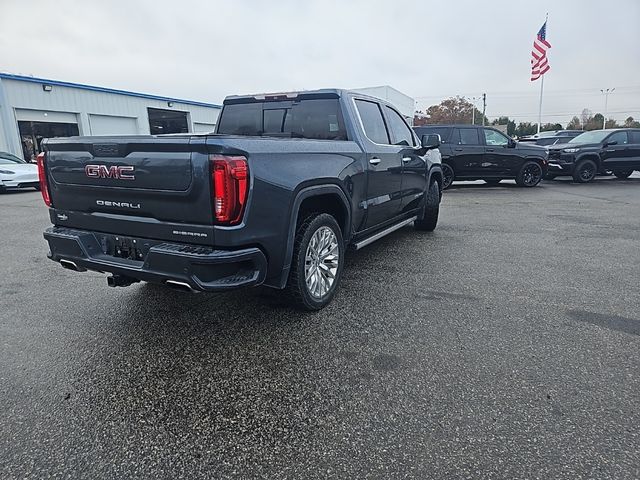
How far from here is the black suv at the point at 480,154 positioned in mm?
12344

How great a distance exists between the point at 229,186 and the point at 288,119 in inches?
84.0

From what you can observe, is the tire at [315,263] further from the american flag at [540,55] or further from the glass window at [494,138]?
the american flag at [540,55]

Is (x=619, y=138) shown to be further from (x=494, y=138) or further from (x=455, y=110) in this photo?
(x=455, y=110)

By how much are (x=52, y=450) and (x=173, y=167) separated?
165 cm

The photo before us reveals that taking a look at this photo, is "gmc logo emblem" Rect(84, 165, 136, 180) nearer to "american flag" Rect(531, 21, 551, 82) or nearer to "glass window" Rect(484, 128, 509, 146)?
"glass window" Rect(484, 128, 509, 146)

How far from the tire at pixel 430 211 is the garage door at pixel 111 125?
19.8 metres

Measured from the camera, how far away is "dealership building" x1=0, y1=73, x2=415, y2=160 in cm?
1823

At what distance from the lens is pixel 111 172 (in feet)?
9.74

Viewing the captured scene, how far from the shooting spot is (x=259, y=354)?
3.00 metres

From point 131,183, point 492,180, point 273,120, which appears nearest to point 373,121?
point 273,120

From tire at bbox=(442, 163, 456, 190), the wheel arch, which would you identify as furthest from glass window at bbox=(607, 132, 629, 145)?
the wheel arch

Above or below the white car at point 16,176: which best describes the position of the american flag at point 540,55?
above

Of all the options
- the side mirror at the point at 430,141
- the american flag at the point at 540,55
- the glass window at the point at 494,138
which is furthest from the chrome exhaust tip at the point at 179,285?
the american flag at the point at 540,55

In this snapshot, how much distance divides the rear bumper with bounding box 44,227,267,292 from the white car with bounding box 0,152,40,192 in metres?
12.7
